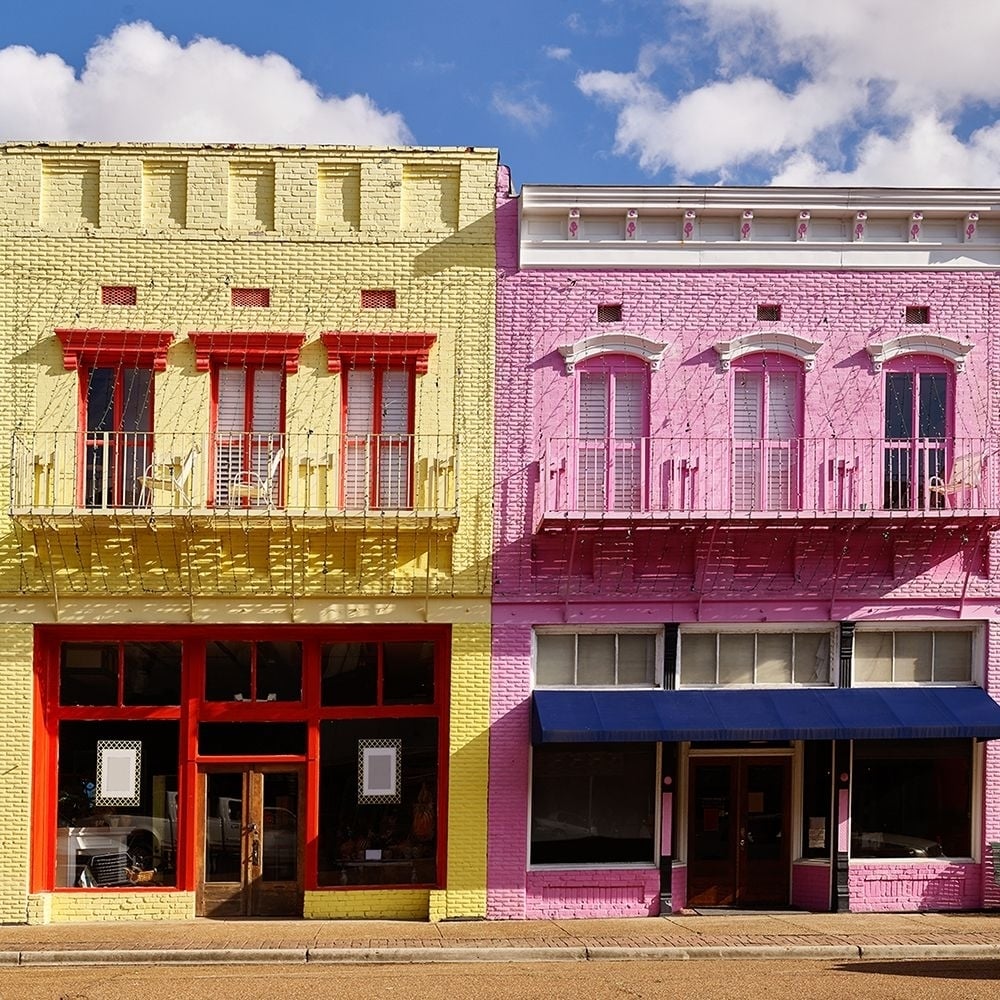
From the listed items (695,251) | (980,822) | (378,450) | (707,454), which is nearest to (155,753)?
(378,450)

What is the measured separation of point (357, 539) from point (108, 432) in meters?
3.50

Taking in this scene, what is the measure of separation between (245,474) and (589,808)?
6381 mm

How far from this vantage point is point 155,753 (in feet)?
55.1

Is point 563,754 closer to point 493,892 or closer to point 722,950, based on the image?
point 493,892

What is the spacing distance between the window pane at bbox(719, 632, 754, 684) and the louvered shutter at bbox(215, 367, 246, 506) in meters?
6.92

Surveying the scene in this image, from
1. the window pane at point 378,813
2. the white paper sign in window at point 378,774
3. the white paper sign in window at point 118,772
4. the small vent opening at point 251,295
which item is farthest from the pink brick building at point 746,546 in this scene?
the white paper sign in window at point 118,772

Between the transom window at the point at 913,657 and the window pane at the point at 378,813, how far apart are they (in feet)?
19.6

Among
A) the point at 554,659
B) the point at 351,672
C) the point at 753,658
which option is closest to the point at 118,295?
the point at 351,672

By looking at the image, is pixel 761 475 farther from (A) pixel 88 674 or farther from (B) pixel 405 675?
(A) pixel 88 674

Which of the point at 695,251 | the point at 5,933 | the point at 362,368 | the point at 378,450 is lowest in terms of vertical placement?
the point at 5,933

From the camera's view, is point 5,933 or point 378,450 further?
point 378,450

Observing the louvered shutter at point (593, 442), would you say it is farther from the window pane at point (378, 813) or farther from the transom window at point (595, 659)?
the window pane at point (378, 813)

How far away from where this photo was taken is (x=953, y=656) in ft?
57.5

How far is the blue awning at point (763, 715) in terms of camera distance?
16.1 meters
